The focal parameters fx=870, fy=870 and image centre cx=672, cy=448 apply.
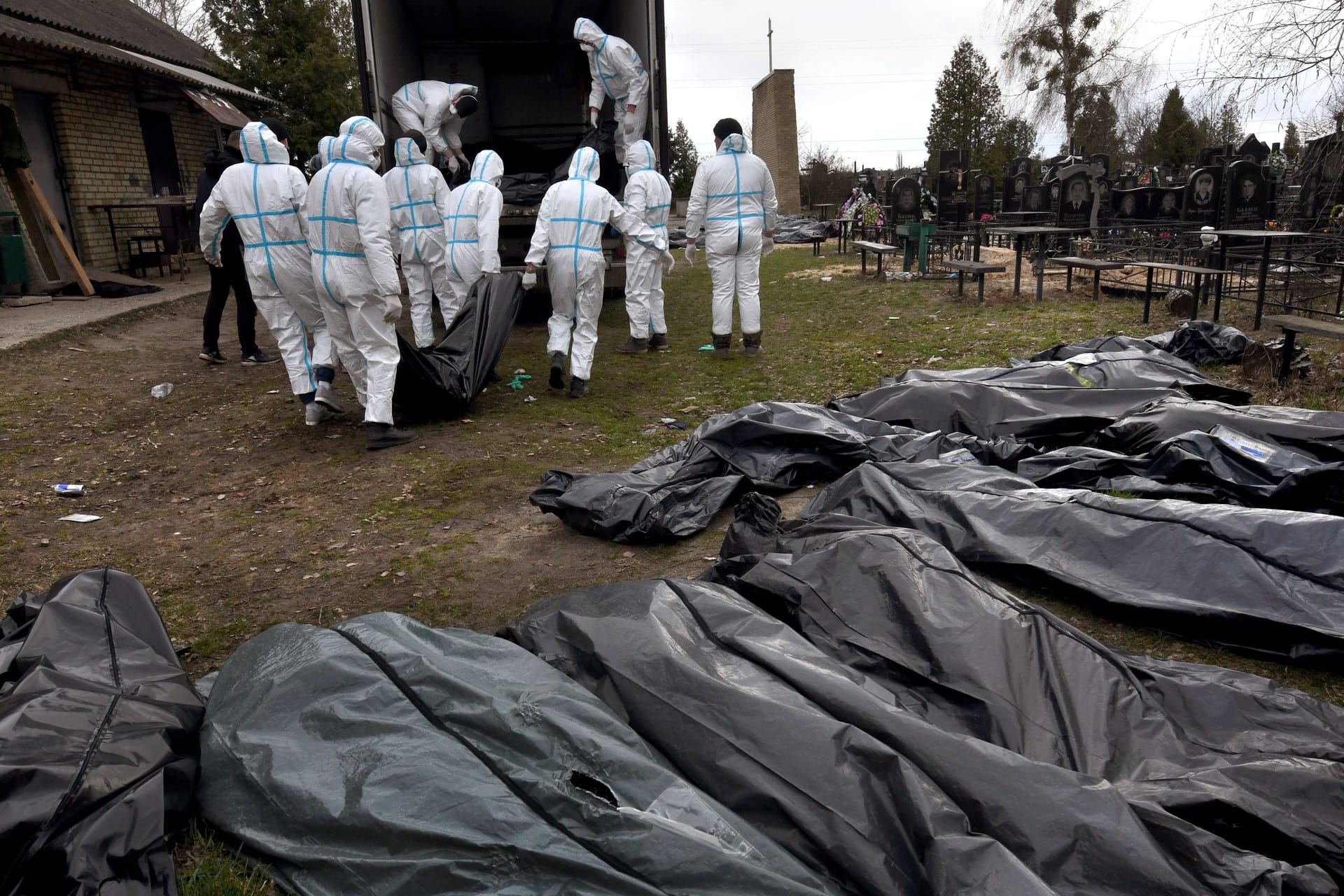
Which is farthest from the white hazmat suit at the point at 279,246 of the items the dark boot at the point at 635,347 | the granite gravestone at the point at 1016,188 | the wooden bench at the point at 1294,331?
the granite gravestone at the point at 1016,188

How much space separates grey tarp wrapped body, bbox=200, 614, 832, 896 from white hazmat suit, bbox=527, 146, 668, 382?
15.4 ft

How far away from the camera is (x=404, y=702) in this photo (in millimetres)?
2008

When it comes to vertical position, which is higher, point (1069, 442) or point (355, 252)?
point (355, 252)

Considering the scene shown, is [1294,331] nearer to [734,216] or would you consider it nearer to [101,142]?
[734,216]

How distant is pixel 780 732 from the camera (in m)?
1.91

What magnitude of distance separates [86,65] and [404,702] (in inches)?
574

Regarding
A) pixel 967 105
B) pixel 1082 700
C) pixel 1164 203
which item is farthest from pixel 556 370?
pixel 967 105

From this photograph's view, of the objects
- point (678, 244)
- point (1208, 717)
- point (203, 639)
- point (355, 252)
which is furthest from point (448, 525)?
point (678, 244)

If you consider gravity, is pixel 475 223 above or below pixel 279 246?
above

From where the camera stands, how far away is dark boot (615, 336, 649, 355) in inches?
338

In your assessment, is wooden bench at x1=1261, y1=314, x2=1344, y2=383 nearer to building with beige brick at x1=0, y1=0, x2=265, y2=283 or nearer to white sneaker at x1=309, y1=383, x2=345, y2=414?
white sneaker at x1=309, y1=383, x2=345, y2=414

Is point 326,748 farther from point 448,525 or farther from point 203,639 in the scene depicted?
point 448,525

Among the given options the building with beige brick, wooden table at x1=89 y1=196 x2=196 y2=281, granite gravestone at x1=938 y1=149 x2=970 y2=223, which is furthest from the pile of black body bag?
granite gravestone at x1=938 y1=149 x2=970 y2=223

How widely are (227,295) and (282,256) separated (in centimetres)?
237
